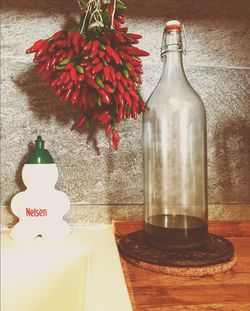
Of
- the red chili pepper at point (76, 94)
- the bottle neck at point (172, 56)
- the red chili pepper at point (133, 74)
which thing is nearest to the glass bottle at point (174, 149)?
the bottle neck at point (172, 56)

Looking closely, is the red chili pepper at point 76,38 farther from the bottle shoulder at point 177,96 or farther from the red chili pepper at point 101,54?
the bottle shoulder at point 177,96

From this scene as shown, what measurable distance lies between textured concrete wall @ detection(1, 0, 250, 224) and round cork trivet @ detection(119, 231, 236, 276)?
223 millimetres

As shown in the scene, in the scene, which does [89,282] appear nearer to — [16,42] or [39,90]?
[39,90]

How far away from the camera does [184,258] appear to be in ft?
2.33

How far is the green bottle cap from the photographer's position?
2.90 feet

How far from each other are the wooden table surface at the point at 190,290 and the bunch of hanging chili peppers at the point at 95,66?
385 mm

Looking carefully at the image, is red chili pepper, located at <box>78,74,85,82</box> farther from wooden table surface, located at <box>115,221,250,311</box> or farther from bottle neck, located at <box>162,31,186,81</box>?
wooden table surface, located at <box>115,221,250,311</box>

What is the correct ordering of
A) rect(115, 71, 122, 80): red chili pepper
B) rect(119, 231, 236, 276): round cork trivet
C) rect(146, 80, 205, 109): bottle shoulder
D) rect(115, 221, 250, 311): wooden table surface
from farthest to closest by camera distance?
rect(146, 80, 205, 109): bottle shoulder < rect(115, 71, 122, 80): red chili pepper < rect(119, 231, 236, 276): round cork trivet < rect(115, 221, 250, 311): wooden table surface

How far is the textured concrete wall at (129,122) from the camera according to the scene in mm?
966

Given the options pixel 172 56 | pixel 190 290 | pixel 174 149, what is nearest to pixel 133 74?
pixel 172 56

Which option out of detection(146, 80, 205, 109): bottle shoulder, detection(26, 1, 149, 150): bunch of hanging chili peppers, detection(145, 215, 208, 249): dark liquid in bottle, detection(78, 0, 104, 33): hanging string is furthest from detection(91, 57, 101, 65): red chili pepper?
detection(145, 215, 208, 249): dark liquid in bottle

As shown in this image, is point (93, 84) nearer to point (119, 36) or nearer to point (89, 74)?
point (89, 74)

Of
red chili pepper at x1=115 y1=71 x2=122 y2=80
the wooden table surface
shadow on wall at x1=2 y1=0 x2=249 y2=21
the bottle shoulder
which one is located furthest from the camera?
shadow on wall at x1=2 y1=0 x2=249 y2=21

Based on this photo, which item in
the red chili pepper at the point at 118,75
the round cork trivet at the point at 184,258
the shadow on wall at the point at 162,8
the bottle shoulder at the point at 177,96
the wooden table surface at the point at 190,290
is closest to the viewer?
the wooden table surface at the point at 190,290
